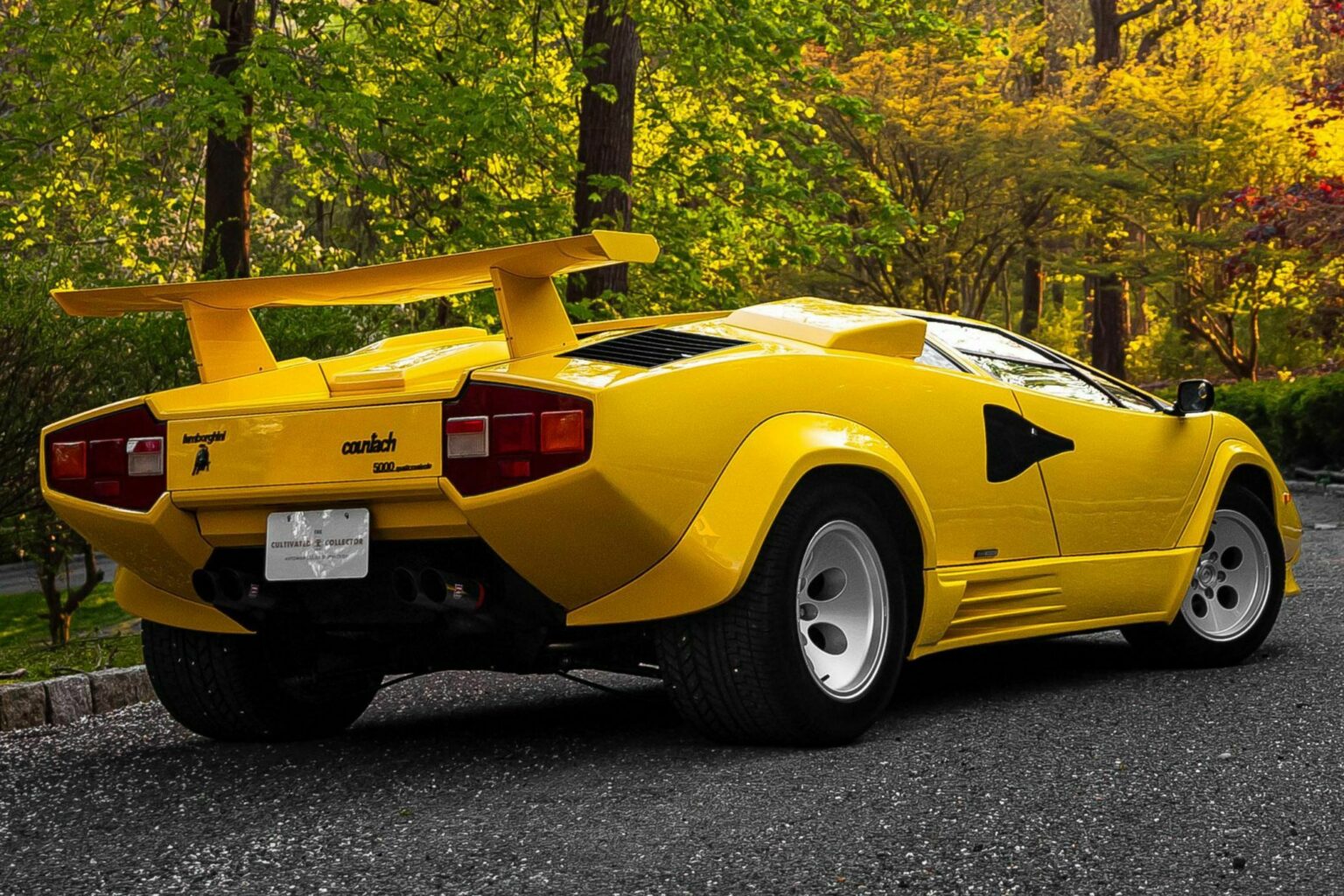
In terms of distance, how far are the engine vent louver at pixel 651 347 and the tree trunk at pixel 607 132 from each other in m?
9.25

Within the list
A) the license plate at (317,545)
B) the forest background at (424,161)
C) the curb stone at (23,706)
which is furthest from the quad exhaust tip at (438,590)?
the forest background at (424,161)

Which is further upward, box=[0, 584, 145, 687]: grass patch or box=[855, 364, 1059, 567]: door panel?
box=[855, 364, 1059, 567]: door panel

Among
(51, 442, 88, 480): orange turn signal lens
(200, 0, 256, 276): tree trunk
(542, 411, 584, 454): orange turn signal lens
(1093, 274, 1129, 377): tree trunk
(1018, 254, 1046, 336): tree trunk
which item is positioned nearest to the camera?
(542, 411, 584, 454): orange turn signal lens

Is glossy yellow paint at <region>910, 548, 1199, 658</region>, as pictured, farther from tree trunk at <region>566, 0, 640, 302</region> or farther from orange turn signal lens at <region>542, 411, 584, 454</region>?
tree trunk at <region>566, 0, 640, 302</region>

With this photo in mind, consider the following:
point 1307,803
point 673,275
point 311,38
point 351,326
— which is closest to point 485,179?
point 673,275

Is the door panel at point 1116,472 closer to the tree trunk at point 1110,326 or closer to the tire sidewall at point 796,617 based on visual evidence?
the tire sidewall at point 796,617

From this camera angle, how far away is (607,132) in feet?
45.8

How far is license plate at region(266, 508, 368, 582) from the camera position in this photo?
14.0 feet

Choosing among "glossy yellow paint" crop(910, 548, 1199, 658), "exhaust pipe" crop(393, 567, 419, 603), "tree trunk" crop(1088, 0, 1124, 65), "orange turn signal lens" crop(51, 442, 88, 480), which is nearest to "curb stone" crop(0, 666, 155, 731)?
"orange turn signal lens" crop(51, 442, 88, 480)

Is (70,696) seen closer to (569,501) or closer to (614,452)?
(569,501)

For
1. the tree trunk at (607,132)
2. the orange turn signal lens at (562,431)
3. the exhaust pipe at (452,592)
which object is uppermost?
the tree trunk at (607,132)

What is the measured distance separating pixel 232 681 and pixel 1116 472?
3.17 meters

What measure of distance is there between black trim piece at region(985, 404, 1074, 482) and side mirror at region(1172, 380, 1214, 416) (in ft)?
3.18

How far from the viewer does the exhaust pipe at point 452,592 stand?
422cm
